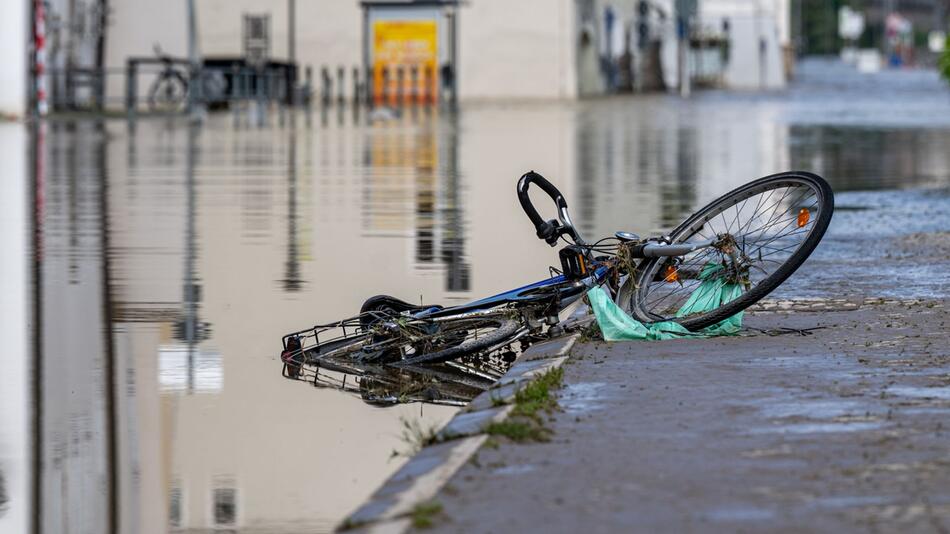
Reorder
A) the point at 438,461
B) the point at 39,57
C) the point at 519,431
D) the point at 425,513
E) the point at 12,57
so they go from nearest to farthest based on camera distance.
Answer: the point at 425,513 → the point at 438,461 → the point at 519,431 → the point at 12,57 → the point at 39,57

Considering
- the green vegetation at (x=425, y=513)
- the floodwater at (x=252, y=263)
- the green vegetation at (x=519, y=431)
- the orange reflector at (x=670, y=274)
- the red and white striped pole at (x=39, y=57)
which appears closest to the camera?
the green vegetation at (x=425, y=513)

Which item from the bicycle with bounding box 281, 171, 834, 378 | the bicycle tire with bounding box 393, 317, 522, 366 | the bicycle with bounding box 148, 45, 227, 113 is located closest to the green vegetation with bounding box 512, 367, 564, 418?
the bicycle tire with bounding box 393, 317, 522, 366

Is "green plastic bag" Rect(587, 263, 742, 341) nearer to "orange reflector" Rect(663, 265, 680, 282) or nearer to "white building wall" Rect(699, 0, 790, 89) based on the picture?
"orange reflector" Rect(663, 265, 680, 282)

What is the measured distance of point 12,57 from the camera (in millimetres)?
32062

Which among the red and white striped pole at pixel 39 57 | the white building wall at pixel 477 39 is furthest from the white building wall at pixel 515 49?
the red and white striped pole at pixel 39 57

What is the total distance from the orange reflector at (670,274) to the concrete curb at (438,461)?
0.97 m

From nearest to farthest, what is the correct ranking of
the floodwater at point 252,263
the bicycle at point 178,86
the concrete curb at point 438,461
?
the concrete curb at point 438,461 → the floodwater at point 252,263 → the bicycle at point 178,86

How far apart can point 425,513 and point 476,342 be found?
10.4ft

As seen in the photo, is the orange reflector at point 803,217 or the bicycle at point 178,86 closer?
the orange reflector at point 803,217

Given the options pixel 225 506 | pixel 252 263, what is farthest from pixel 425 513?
pixel 252 263

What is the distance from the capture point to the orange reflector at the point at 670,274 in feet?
25.5

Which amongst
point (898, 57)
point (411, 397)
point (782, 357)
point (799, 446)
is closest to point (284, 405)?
point (411, 397)

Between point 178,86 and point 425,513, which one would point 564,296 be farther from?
point 178,86

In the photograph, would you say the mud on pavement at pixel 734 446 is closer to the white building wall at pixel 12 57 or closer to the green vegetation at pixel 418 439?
the green vegetation at pixel 418 439
